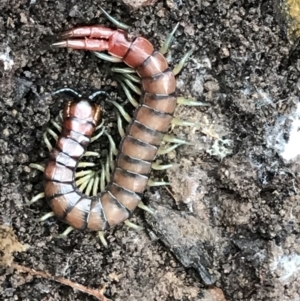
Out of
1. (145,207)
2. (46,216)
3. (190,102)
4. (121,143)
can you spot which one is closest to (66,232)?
(46,216)

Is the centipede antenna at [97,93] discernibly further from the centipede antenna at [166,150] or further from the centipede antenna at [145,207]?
the centipede antenna at [145,207]

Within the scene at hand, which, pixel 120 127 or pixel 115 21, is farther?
pixel 120 127

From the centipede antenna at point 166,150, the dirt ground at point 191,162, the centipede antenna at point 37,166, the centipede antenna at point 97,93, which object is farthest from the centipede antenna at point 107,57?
the centipede antenna at point 37,166

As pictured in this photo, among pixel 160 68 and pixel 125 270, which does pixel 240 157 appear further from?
pixel 125 270

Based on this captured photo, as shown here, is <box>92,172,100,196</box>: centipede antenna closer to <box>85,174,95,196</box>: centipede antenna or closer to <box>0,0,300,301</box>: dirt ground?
<box>85,174,95,196</box>: centipede antenna

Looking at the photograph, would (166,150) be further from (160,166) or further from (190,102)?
(190,102)

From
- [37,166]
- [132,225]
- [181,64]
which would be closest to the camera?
[181,64]

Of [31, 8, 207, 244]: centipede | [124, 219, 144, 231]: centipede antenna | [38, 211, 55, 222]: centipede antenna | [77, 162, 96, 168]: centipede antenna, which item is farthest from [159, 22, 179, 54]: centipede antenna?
[38, 211, 55, 222]: centipede antenna

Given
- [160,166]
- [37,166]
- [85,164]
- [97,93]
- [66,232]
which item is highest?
[97,93]
